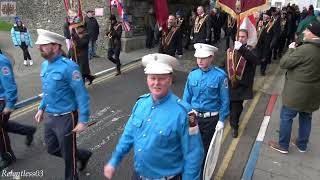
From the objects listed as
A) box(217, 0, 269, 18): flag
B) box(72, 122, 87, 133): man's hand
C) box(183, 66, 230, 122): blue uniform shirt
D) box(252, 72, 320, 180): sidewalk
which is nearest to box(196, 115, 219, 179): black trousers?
box(183, 66, 230, 122): blue uniform shirt

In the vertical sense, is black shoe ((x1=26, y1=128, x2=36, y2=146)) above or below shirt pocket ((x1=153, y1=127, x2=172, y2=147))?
below

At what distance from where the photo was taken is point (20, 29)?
489 inches

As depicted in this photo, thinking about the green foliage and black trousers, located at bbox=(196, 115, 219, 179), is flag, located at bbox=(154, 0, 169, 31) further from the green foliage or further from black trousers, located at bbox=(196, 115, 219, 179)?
the green foliage

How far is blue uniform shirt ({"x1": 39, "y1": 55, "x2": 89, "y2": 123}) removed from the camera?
175 inches

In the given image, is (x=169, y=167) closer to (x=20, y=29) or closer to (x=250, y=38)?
(x=250, y=38)

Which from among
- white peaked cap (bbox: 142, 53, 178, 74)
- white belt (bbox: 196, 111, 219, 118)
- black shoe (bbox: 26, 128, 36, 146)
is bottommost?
black shoe (bbox: 26, 128, 36, 146)

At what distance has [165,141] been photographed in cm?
306

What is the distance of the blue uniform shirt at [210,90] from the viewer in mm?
4793

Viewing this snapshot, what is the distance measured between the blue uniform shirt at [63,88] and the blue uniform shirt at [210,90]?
137 cm

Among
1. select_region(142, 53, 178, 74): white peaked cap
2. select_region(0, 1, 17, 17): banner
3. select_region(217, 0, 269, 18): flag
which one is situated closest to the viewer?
select_region(142, 53, 178, 74): white peaked cap

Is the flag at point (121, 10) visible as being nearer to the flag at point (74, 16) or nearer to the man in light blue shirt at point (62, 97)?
the flag at point (74, 16)

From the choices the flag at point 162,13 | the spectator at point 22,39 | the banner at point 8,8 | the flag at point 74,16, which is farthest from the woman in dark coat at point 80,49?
the banner at point 8,8

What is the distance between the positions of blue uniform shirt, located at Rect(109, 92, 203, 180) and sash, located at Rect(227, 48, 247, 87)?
3.38 metres

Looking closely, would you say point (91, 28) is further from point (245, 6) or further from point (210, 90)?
point (210, 90)
